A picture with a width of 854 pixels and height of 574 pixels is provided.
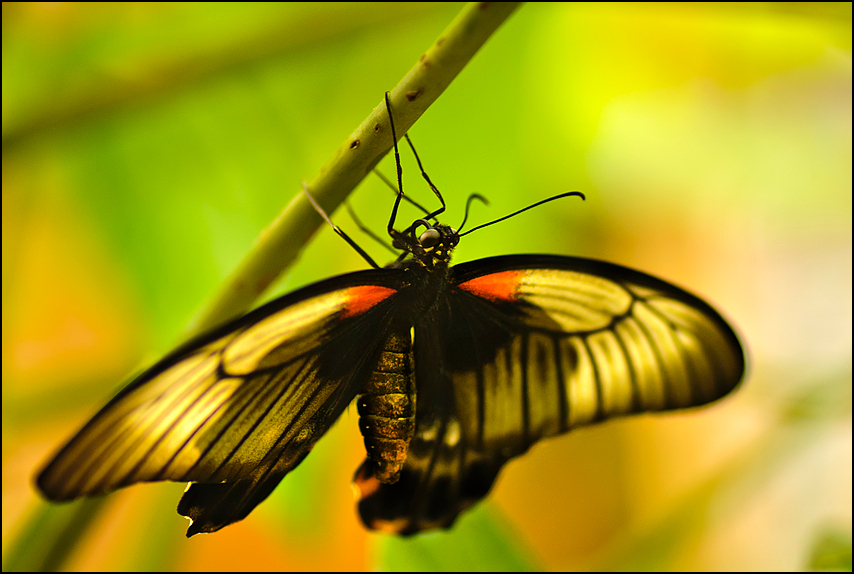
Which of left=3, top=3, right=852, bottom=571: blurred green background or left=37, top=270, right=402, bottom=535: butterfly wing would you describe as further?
left=3, top=3, right=852, bottom=571: blurred green background

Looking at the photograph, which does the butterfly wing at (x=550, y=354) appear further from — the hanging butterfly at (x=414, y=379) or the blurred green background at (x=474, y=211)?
the blurred green background at (x=474, y=211)

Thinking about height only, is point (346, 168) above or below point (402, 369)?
above

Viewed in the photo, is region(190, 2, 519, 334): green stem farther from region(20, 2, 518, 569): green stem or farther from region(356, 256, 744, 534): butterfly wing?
region(356, 256, 744, 534): butterfly wing

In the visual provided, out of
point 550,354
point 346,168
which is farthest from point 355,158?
point 550,354

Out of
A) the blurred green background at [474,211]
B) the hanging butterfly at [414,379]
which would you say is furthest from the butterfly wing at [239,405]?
the blurred green background at [474,211]

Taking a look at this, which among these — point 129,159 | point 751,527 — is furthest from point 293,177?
point 751,527

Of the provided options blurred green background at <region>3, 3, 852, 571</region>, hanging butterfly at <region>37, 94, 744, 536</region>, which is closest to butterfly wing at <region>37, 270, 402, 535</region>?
hanging butterfly at <region>37, 94, 744, 536</region>

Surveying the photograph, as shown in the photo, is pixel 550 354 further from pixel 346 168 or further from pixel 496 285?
pixel 346 168
